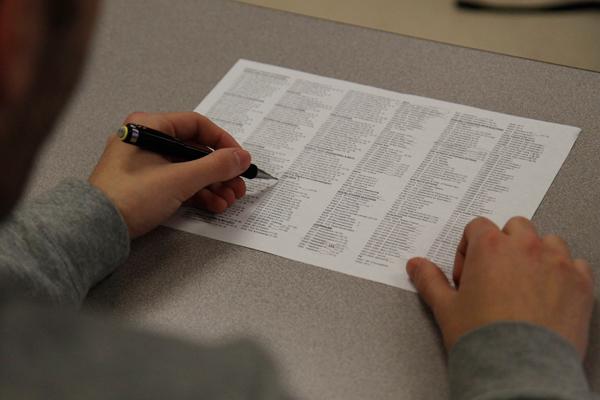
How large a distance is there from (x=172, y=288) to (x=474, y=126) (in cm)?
42

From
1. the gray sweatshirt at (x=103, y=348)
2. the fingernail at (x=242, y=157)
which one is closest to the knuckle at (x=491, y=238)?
the gray sweatshirt at (x=103, y=348)

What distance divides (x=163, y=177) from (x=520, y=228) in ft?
1.21

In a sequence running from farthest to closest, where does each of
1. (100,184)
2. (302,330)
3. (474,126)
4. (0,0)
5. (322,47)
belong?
(322,47) < (474,126) < (100,184) < (302,330) < (0,0)

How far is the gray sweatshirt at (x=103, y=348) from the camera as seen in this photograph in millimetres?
457

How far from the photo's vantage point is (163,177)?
1.01m

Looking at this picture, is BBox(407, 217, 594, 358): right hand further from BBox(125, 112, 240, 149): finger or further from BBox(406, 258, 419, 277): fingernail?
BBox(125, 112, 240, 149): finger

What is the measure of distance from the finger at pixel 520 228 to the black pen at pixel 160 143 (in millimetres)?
291

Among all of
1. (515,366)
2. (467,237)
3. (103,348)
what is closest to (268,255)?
(467,237)

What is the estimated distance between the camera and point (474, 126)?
1142 mm

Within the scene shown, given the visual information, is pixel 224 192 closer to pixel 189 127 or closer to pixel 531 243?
pixel 189 127

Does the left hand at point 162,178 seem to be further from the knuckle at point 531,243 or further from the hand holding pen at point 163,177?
the knuckle at point 531,243

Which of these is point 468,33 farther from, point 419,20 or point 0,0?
point 0,0

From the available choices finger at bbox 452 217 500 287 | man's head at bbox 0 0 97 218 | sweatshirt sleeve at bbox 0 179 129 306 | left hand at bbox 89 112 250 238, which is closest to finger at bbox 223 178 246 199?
left hand at bbox 89 112 250 238

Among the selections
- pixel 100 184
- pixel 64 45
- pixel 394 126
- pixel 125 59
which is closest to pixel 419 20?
pixel 394 126
